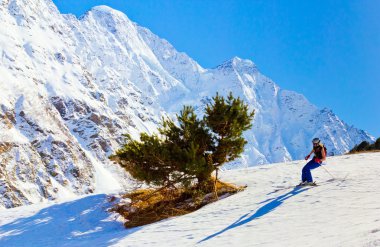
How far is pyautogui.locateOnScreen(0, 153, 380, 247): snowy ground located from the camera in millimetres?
11617

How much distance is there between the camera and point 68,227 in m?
18.3

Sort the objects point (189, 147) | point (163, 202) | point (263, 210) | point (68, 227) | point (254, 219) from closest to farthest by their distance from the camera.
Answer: point (254, 219) < point (263, 210) < point (68, 227) < point (189, 147) < point (163, 202)

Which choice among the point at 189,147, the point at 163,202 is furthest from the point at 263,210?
the point at 163,202

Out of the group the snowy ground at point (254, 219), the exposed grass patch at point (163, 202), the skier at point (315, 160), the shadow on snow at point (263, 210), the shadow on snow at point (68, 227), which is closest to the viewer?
the snowy ground at point (254, 219)

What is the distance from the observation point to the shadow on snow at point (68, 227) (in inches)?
651

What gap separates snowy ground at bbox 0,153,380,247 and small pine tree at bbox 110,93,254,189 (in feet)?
5.85

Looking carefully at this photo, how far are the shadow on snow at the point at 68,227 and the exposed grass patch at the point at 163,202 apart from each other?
83 cm

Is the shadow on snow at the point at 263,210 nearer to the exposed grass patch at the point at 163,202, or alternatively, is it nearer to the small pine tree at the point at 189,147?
the exposed grass patch at the point at 163,202

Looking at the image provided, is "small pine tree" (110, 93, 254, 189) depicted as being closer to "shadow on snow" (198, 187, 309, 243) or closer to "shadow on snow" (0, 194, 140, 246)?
"shadow on snow" (0, 194, 140, 246)

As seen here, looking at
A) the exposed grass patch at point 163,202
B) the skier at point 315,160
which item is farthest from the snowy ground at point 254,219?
the exposed grass patch at point 163,202

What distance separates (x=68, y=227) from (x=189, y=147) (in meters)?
5.90

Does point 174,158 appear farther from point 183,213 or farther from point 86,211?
point 86,211

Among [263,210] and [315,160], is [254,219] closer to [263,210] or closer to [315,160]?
[263,210]

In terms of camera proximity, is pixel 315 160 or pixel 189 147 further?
pixel 189 147
